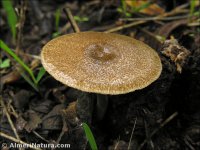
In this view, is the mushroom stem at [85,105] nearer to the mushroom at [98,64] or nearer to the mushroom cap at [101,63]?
the mushroom at [98,64]

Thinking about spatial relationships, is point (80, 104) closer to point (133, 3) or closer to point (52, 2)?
A: point (133, 3)

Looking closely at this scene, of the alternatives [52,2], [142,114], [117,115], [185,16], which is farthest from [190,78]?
[52,2]

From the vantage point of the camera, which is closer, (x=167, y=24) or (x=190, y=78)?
(x=190, y=78)

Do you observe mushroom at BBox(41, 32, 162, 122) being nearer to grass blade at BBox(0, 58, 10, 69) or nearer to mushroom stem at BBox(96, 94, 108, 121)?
mushroom stem at BBox(96, 94, 108, 121)

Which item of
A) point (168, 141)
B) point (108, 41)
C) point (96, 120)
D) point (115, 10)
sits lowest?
point (168, 141)

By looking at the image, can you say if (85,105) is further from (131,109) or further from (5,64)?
(5,64)

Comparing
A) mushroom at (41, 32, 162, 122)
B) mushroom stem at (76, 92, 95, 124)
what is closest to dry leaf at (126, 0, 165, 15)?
mushroom at (41, 32, 162, 122)
